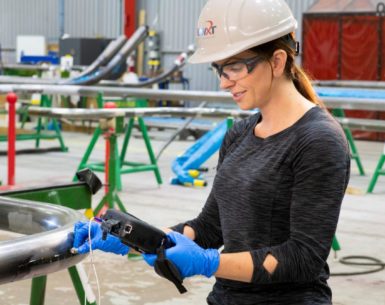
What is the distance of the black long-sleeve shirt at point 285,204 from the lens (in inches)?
70.8

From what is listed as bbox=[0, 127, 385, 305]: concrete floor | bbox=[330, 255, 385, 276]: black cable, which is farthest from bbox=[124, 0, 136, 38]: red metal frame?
bbox=[330, 255, 385, 276]: black cable

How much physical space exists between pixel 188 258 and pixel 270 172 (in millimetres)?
336

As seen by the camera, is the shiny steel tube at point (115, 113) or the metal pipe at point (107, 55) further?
the metal pipe at point (107, 55)

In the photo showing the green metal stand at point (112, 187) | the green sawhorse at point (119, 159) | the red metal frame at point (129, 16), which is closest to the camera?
the green metal stand at point (112, 187)

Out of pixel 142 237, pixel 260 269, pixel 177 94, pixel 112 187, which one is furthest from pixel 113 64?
pixel 142 237

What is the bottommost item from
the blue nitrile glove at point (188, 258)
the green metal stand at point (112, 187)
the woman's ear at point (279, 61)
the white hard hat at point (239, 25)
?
the green metal stand at point (112, 187)

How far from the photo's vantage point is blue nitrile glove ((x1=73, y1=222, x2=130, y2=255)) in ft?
5.83

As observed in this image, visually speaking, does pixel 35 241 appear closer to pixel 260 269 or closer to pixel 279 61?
pixel 260 269

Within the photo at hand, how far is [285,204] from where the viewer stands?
188 centimetres

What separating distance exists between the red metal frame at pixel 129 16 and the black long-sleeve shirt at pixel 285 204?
16.3 meters

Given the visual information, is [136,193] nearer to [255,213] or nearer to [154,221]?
[154,221]

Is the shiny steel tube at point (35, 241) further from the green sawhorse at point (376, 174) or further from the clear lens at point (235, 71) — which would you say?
the green sawhorse at point (376, 174)

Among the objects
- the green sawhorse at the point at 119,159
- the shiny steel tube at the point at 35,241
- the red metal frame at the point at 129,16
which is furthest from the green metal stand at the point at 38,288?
the red metal frame at the point at 129,16

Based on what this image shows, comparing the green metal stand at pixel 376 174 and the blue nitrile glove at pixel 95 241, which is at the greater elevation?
the blue nitrile glove at pixel 95 241
